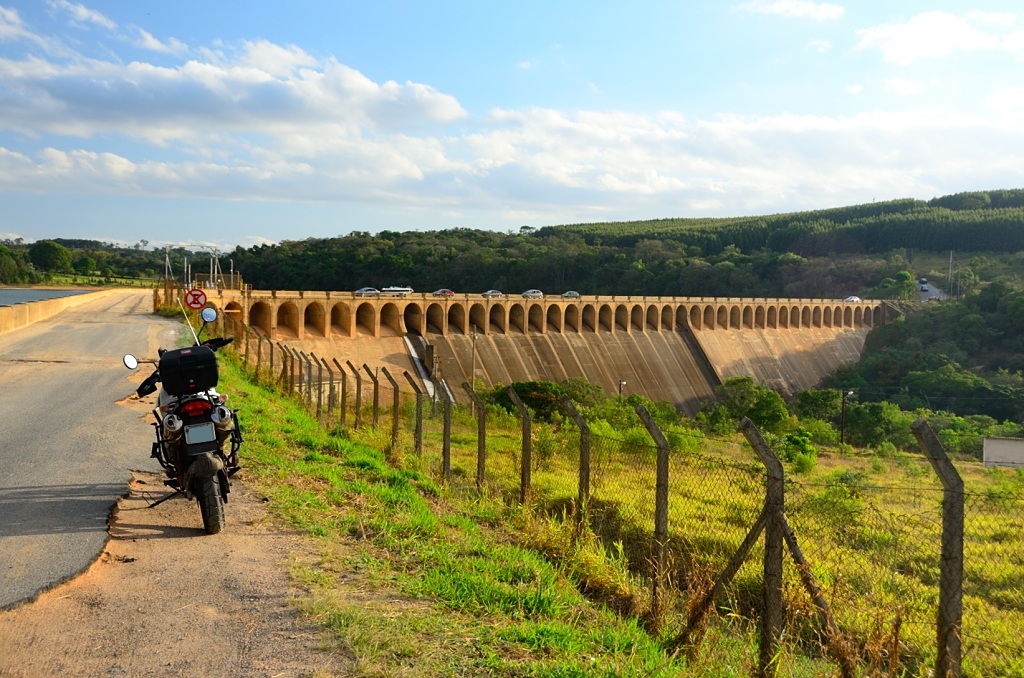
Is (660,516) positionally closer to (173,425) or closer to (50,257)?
(173,425)

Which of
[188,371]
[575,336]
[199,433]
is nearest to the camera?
[199,433]

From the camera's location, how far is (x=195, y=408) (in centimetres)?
650

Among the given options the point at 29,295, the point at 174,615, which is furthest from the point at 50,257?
the point at 174,615

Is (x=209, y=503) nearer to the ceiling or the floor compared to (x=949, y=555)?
nearer to the floor

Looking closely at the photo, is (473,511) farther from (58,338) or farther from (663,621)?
(58,338)

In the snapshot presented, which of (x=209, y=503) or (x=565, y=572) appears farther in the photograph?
(x=565, y=572)

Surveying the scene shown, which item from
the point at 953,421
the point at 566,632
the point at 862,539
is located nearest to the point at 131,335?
the point at 862,539

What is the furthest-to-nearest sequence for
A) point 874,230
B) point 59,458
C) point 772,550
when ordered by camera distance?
point 874,230 → point 59,458 → point 772,550

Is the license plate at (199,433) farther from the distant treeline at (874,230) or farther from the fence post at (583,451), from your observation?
the distant treeline at (874,230)

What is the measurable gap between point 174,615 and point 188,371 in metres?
2.41

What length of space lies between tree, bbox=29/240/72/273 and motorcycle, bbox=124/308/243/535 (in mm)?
119500

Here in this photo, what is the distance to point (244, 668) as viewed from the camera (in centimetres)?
401

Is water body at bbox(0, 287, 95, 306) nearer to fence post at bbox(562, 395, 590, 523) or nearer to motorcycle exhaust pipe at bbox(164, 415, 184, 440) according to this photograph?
motorcycle exhaust pipe at bbox(164, 415, 184, 440)

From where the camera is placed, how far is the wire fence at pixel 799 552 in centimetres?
449
